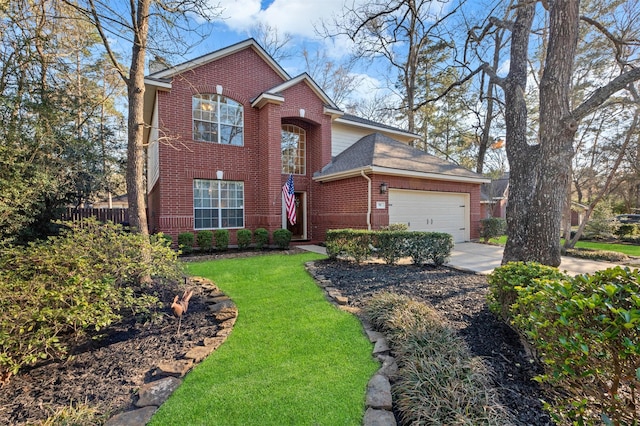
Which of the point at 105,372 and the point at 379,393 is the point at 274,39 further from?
the point at 379,393

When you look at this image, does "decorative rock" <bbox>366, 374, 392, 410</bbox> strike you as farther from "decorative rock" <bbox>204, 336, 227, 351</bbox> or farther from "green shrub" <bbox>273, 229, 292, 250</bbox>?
"green shrub" <bbox>273, 229, 292, 250</bbox>

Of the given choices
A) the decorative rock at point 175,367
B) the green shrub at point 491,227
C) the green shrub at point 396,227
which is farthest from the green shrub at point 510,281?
the green shrub at point 491,227

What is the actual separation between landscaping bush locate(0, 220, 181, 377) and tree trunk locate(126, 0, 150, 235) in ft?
4.84

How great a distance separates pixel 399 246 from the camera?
23.4ft

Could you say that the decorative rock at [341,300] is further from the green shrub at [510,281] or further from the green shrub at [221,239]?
the green shrub at [221,239]

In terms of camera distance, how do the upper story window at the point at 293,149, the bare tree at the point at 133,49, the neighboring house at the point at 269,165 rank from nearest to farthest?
the bare tree at the point at 133,49, the neighboring house at the point at 269,165, the upper story window at the point at 293,149

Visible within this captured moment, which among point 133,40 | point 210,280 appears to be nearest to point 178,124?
point 133,40

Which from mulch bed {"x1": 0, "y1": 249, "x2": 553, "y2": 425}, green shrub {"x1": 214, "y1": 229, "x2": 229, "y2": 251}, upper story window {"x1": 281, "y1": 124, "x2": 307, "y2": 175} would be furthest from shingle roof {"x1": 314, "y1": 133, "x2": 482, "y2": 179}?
mulch bed {"x1": 0, "y1": 249, "x2": 553, "y2": 425}

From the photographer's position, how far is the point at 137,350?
10.7 ft

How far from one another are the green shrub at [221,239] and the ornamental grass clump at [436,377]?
8065mm

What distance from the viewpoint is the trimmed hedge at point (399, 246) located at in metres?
7.12

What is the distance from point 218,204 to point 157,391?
9.29 metres

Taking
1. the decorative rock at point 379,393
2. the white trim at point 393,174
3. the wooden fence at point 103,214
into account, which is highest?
the white trim at point 393,174

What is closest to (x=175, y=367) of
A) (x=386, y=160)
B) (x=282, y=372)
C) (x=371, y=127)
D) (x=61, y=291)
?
(x=282, y=372)
